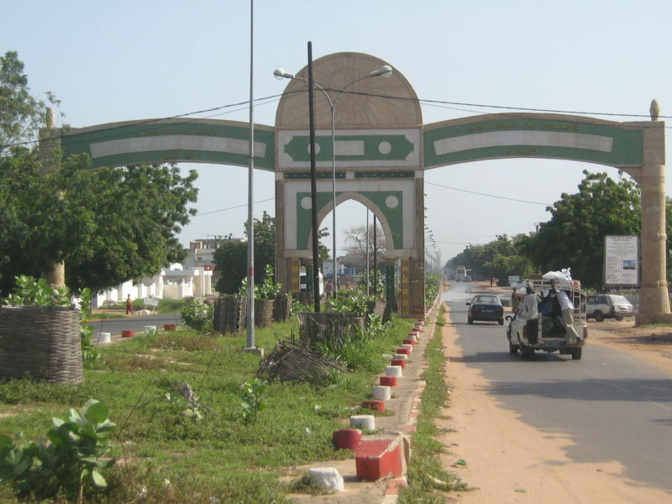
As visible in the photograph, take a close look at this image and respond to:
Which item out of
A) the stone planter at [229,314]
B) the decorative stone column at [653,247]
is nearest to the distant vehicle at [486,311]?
the decorative stone column at [653,247]

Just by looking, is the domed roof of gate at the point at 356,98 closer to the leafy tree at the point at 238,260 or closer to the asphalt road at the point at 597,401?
the asphalt road at the point at 597,401

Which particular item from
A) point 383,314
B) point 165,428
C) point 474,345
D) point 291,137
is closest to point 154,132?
point 291,137

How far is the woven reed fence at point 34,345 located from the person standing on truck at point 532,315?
12949 mm

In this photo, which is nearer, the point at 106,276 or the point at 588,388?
the point at 588,388

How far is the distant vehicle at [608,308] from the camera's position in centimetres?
4516

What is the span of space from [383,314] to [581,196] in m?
29.1

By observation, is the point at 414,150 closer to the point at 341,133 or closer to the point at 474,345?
the point at 341,133

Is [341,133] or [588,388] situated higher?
[341,133]

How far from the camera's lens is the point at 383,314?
94.5 ft

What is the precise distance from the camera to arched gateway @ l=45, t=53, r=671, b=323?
36938 millimetres

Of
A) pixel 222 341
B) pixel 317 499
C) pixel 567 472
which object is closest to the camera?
pixel 317 499

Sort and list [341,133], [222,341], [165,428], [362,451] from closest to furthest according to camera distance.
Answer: [362,451], [165,428], [222,341], [341,133]

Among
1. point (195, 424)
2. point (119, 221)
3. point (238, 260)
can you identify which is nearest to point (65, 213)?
point (119, 221)

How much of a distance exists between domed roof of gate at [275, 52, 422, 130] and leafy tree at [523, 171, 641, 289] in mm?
19237
